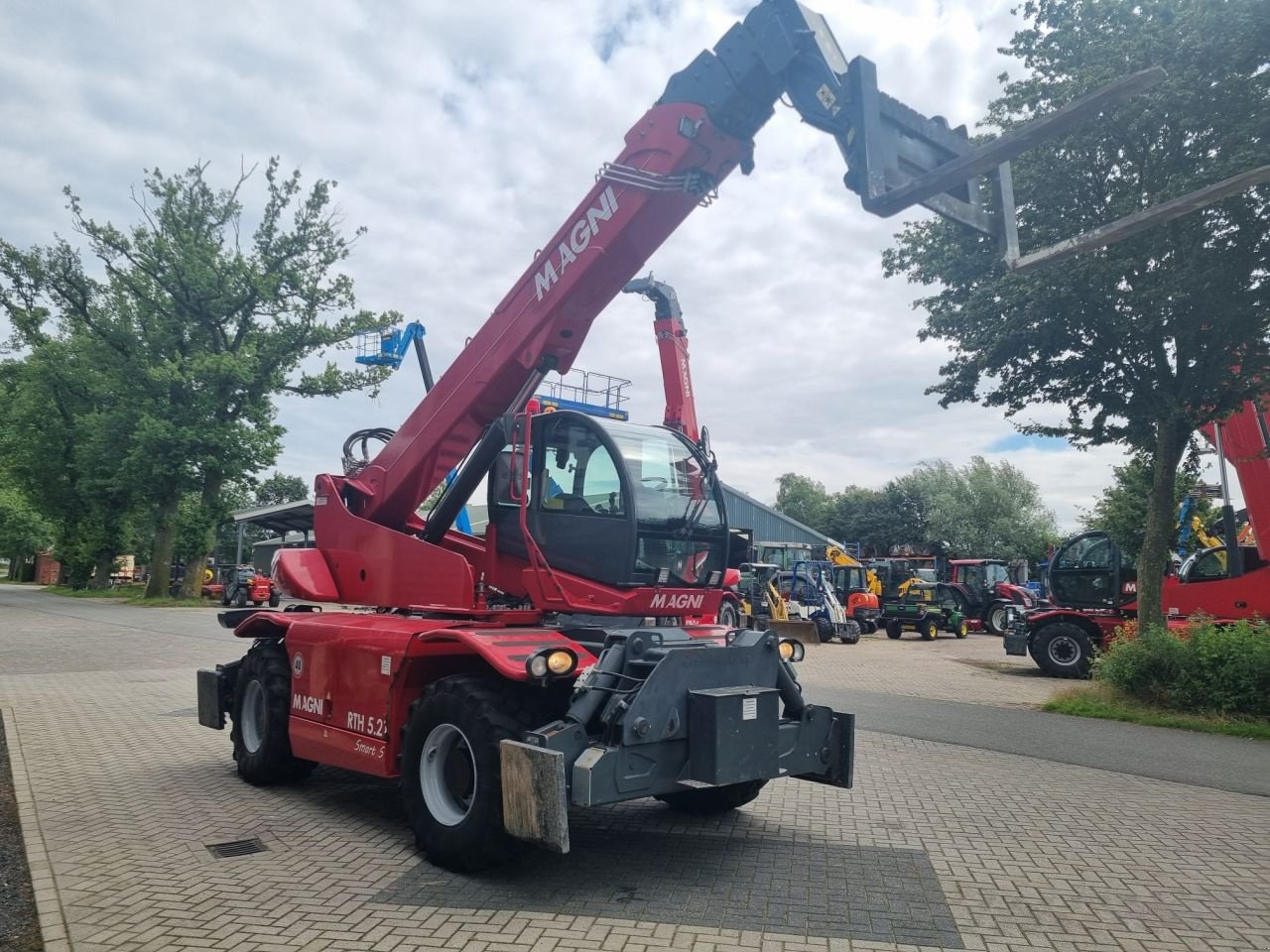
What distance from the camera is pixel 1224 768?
8.46 meters

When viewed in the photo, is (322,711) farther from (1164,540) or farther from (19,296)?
(19,296)

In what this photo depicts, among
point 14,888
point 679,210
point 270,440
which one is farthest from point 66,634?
point 679,210

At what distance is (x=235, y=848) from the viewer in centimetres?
562

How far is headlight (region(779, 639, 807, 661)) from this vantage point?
607 cm

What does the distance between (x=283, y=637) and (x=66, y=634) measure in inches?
655

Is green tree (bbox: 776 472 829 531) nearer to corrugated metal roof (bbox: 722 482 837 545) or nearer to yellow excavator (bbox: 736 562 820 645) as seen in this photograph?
corrugated metal roof (bbox: 722 482 837 545)

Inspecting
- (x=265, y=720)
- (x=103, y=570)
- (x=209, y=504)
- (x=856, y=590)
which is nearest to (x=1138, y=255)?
(x=265, y=720)

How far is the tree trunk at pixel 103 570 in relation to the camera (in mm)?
45094

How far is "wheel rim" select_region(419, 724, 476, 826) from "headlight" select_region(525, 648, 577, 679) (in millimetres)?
796

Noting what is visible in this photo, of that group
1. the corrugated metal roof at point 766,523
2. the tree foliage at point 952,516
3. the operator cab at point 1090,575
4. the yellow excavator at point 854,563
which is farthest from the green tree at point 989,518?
the operator cab at point 1090,575

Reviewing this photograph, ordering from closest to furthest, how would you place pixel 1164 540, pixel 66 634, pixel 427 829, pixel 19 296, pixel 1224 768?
pixel 427 829
pixel 1224 768
pixel 1164 540
pixel 66 634
pixel 19 296

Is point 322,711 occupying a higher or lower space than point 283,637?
lower

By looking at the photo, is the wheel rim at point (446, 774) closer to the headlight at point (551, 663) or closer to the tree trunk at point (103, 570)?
the headlight at point (551, 663)

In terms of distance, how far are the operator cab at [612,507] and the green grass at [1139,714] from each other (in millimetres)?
7233
